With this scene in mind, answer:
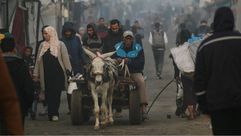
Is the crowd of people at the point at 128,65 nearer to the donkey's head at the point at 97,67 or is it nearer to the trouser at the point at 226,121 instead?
the trouser at the point at 226,121

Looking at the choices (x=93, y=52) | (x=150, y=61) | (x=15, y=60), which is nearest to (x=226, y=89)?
(x=15, y=60)

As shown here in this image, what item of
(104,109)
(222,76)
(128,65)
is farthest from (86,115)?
(222,76)

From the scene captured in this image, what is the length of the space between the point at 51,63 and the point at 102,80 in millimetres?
2253

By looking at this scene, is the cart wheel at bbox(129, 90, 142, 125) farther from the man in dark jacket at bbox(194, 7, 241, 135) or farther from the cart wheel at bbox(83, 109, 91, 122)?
the man in dark jacket at bbox(194, 7, 241, 135)

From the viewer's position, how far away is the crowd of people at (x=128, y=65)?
715 centimetres

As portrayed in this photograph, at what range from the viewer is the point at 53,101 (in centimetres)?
1509

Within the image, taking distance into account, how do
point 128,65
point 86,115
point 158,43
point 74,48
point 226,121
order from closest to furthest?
point 226,121
point 128,65
point 86,115
point 74,48
point 158,43

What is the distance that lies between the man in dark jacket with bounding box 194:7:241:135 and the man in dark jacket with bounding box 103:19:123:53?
7.16 meters

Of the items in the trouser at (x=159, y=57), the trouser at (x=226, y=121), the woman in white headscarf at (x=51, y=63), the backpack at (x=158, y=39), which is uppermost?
the trouser at (x=226, y=121)

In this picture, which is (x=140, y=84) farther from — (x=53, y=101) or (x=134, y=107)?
(x=53, y=101)

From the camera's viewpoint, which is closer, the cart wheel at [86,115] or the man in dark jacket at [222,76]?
the man in dark jacket at [222,76]

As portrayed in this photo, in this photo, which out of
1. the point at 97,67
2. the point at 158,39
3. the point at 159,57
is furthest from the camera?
the point at 159,57

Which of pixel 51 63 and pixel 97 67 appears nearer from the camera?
pixel 97 67

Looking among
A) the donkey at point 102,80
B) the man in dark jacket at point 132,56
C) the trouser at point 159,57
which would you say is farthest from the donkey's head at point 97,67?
the trouser at point 159,57
